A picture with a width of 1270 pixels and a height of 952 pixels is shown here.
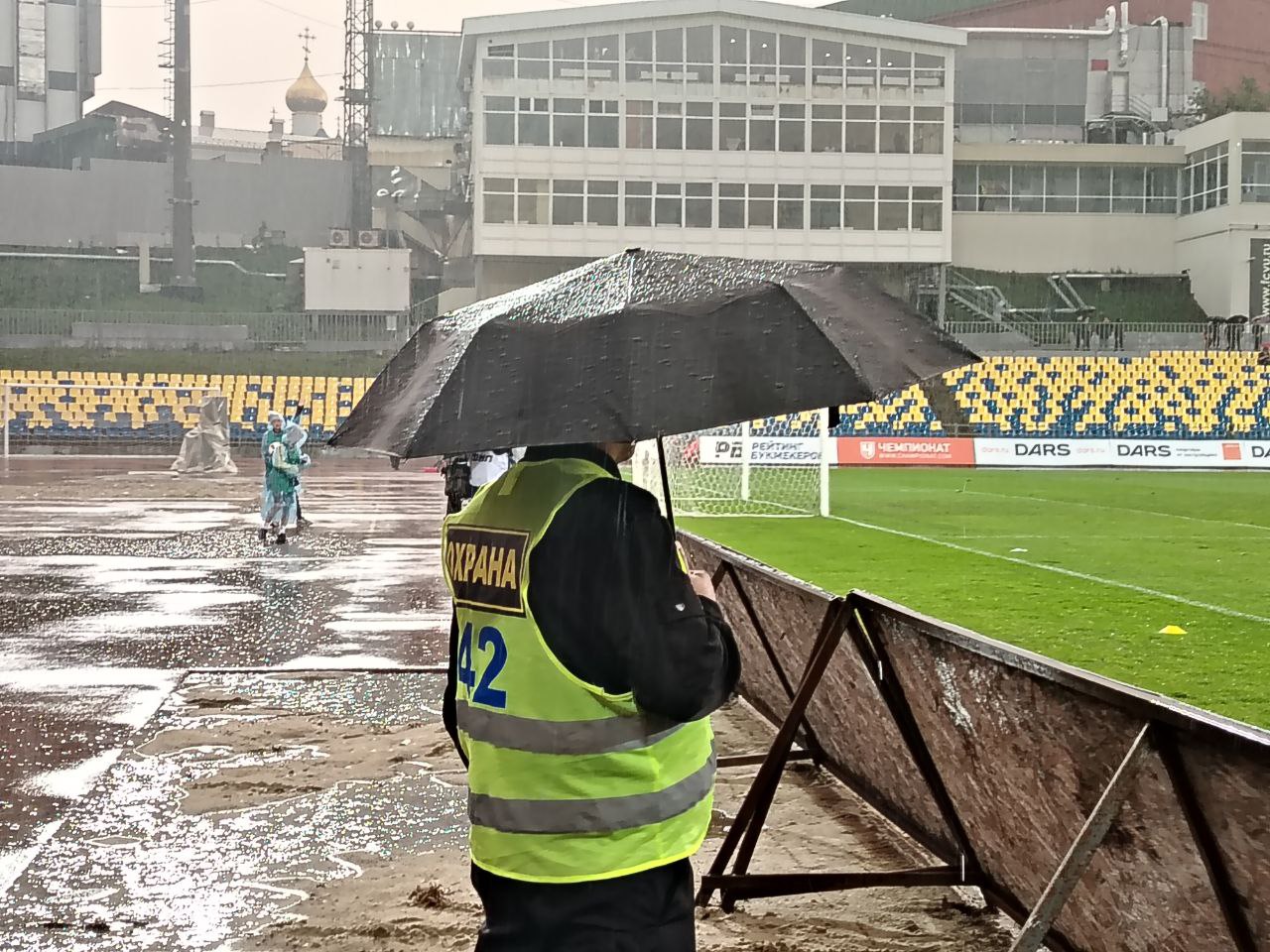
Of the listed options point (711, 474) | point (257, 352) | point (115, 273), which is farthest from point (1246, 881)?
point (115, 273)

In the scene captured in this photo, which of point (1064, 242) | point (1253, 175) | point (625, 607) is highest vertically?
point (1253, 175)

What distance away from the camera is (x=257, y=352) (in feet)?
181

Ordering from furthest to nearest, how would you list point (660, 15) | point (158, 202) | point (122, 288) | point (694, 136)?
point (158, 202), point (122, 288), point (694, 136), point (660, 15)

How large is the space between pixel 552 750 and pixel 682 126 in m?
56.3

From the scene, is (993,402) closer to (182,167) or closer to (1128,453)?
(1128,453)

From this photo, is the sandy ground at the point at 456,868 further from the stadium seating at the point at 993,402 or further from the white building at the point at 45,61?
the white building at the point at 45,61

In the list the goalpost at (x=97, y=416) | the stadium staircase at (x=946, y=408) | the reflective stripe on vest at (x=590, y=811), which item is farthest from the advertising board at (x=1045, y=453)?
the reflective stripe on vest at (x=590, y=811)

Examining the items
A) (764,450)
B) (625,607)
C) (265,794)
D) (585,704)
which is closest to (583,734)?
(585,704)

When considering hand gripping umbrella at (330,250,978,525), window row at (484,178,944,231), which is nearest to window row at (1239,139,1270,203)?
window row at (484,178,944,231)

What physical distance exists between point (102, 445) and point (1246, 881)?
47.0 m

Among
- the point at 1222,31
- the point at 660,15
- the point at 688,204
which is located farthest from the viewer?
the point at 1222,31

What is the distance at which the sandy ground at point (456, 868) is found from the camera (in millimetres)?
5199

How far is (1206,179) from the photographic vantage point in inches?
2402

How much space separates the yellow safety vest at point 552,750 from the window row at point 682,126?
5524cm
